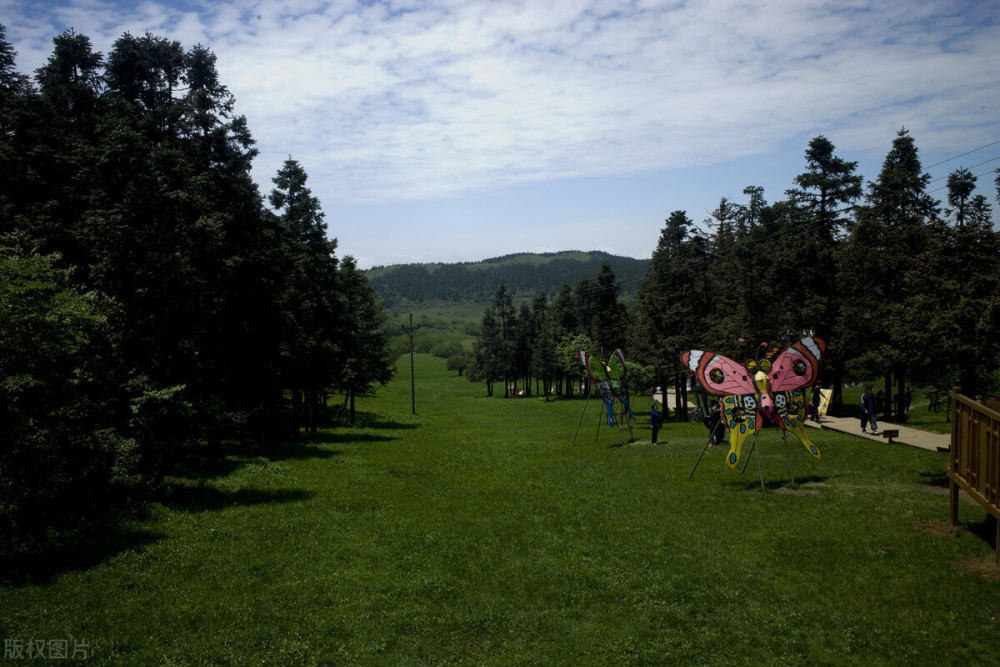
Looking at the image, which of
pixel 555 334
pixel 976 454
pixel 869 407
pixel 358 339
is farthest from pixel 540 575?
pixel 555 334

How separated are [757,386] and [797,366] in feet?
4.31

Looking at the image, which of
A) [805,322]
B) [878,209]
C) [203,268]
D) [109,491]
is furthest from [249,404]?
[878,209]

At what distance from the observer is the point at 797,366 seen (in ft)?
60.4

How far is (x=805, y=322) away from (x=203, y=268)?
3144 cm

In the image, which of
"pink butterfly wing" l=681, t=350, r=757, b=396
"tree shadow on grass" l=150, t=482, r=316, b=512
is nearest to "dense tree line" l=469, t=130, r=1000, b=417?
"pink butterfly wing" l=681, t=350, r=757, b=396

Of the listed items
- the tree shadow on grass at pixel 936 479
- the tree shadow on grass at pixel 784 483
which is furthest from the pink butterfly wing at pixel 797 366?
the tree shadow on grass at pixel 936 479

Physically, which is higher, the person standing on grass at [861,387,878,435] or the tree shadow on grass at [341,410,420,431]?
the person standing on grass at [861,387,878,435]

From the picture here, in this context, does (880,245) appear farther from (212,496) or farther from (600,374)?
(212,496)

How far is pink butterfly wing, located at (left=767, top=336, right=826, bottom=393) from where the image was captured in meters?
18.2

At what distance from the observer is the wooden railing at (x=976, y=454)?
9.92 meters

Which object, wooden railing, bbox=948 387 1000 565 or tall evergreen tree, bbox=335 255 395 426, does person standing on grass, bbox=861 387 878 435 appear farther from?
tall evergreen tree, bbox=335 255 395 426

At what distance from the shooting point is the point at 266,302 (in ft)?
86.3

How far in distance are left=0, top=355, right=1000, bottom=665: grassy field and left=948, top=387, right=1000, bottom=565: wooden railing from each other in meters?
1.20

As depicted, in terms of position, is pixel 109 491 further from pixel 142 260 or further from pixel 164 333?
pixel 142 260
